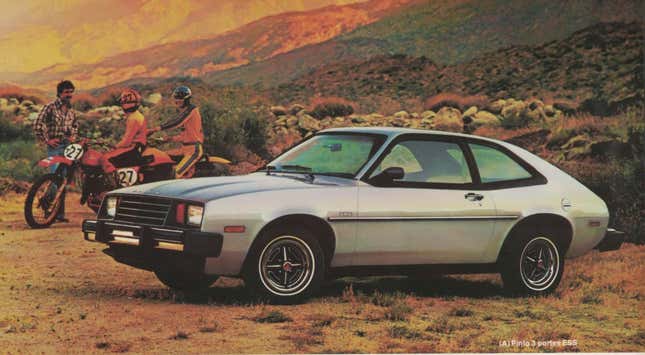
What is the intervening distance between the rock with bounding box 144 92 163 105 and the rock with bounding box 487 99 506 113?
23.1ft

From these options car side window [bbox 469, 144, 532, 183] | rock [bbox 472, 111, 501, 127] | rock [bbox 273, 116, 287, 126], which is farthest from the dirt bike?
rock [bbox 472, 111, 501, 127]

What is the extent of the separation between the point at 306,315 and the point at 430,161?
175cm

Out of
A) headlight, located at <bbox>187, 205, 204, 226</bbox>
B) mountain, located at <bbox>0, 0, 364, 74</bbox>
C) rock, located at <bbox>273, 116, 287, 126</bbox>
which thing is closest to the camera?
headlight, located at <bbox>187, 205, 204, 226</bbox>

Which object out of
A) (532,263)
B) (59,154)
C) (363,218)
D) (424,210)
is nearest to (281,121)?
(59,154)

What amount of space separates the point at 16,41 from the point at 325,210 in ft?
20.6

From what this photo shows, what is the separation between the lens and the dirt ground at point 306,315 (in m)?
8.30

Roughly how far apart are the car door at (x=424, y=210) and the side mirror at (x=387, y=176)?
0.03m

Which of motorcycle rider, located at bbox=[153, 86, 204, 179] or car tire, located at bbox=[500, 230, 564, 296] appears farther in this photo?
motorcycle rider, located at bbox=[153, 86, 204, 179]

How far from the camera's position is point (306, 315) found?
28.6ft

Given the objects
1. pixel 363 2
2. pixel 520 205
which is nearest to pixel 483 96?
pixel 363 2

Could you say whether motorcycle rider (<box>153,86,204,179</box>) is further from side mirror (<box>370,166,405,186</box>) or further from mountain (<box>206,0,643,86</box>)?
side mirror (<box>370,166,405,186</box>)

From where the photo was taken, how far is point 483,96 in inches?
794

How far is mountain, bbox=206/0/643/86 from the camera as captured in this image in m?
16.8

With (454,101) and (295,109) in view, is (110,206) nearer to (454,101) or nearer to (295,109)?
(295,109)
